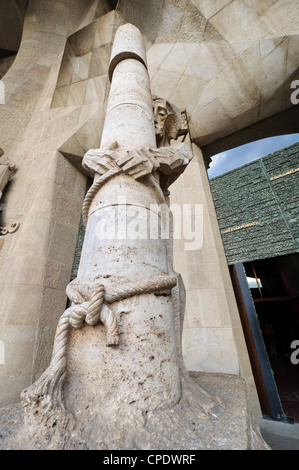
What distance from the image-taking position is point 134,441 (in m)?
0.76

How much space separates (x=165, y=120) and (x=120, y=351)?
2.34 m

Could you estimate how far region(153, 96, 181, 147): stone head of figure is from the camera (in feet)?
7.59

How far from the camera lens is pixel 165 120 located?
2352mm

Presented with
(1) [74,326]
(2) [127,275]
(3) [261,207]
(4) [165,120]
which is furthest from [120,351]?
(3) [261,207]

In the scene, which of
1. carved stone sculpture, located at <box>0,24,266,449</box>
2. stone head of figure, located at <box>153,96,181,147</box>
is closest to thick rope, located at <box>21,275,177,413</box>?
carved stone sculpture, located at <box>0,24,266,449</box>

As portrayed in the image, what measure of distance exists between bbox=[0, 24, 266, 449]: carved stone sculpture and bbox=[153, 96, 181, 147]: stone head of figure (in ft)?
2.99

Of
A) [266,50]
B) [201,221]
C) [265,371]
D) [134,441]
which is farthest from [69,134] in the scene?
[265,371]

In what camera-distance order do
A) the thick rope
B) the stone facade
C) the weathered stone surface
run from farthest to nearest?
the stone facade → the thick rope → the weathered stone surface

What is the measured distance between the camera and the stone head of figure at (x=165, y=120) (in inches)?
91.0

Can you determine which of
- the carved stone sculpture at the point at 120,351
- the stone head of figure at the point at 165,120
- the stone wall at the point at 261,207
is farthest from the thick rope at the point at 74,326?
the stone wall at the point at 261,207

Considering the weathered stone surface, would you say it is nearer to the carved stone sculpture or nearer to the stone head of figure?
the carved stone sculpture

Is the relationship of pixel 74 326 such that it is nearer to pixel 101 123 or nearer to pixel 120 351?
pixel 120 351

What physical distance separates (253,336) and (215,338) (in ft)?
2.38

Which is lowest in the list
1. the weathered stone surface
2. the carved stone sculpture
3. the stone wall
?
the weathered stone surface
